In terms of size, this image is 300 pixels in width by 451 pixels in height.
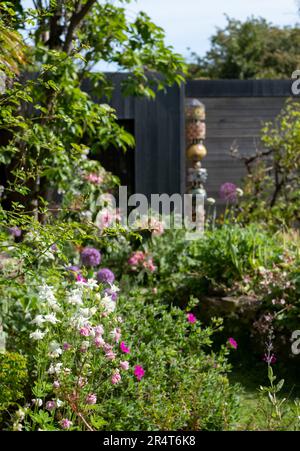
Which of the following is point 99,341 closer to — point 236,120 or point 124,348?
point 124,348

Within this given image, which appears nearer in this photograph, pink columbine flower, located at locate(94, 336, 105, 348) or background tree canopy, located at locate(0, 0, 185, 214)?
pink columbine flower, located at locate(94, 336, 105, 348)

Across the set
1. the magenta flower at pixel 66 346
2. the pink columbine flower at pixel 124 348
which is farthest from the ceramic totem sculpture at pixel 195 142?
the magenta flower at pixel 66 346

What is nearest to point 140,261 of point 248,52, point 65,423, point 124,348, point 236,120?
point 124,348

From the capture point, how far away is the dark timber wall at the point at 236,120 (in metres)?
11.0

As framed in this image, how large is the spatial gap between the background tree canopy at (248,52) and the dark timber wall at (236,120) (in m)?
8.46

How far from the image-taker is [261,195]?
9.94m

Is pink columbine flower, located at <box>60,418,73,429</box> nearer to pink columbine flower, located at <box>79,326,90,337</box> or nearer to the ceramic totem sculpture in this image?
pink columbine flower, located at <box>79,326,90,337</box>

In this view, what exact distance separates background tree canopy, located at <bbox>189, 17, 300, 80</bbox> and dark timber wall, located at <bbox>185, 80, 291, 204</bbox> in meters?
8.46

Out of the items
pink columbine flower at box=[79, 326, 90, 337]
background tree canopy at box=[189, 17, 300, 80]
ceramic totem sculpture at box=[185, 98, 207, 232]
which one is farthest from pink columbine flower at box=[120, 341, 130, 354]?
background tree canopy at box=[189, 17, 300, 80]

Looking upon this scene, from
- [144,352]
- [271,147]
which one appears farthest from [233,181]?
[144,352]

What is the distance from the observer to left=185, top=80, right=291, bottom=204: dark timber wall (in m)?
11.0

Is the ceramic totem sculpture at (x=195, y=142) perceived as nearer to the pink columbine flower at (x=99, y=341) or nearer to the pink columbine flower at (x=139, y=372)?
the pink columbine flower at (x=139, y=372)

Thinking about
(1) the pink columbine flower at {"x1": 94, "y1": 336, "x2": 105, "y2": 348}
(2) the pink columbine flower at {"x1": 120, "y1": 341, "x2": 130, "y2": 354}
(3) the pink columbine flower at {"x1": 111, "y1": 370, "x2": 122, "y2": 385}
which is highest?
(1) the pink columbine flower at {"x1": 94, "y1": 336, "x2": 105, "y2": 348}
